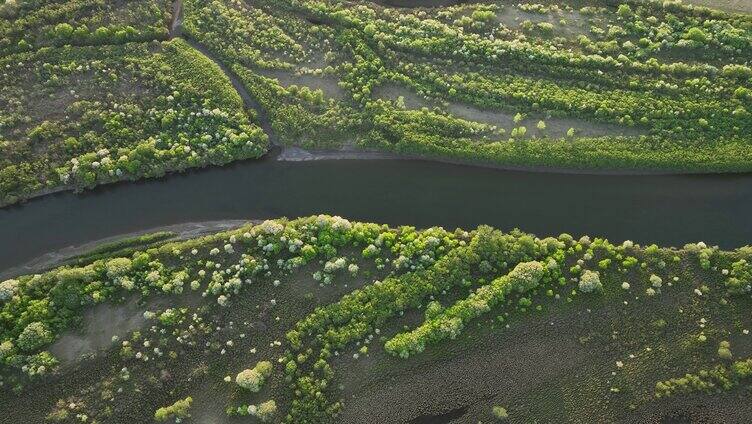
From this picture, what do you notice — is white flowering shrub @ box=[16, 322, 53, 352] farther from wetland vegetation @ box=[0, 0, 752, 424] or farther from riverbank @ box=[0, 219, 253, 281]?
riverbank @ box=[0, 219, 253, 281]

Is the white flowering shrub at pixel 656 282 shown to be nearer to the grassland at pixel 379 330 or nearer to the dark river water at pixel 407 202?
the grassland at pixel 379 330

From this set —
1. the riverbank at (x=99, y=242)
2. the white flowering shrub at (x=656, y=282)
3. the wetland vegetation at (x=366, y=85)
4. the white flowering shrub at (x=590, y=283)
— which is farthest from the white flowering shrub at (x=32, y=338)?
the white flowering shrub at (x=656, y=282)

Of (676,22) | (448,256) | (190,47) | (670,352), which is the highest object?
(676,22)

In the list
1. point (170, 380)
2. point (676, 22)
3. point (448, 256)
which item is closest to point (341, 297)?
point (448, 256)

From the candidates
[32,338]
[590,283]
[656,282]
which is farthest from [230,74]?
[656,282]

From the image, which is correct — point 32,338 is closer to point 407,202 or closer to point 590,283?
point 407,202

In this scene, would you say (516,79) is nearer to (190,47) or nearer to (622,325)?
(622,325)
